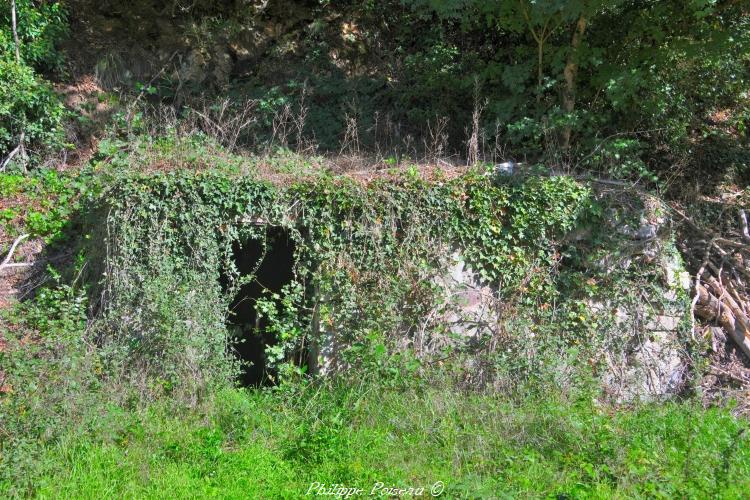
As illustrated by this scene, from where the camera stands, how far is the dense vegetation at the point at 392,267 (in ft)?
17.8

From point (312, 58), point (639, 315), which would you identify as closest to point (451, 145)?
point (312, 58)

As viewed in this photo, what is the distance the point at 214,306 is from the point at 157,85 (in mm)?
5968

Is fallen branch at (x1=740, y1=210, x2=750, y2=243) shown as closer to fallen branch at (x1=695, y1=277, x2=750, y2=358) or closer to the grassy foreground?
fallen branch at (x1=695, y1=277, x2=750, y2=358)

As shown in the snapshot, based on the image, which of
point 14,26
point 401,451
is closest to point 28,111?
point 14,26

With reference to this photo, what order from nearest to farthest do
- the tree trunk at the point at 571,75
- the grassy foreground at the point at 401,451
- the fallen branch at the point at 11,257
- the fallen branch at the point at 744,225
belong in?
1. the grassy foreground at the point at 401,451
2. the fallen branch at the point at 11,257
3. the fallen branch at the point at 744,225
4. the tree trunk at the point at 571,75

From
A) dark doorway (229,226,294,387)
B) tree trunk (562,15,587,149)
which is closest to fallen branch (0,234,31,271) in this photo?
dark doorway (229,226,294,387)

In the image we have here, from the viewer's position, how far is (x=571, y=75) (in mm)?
9344

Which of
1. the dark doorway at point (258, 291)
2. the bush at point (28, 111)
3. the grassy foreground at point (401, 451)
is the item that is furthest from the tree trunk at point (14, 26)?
the grassy foreground at point (401, 451)

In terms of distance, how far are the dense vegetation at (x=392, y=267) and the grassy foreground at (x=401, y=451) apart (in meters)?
0.03

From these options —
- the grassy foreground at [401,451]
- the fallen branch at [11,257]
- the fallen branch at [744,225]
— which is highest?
the fallen branch at [744,225]

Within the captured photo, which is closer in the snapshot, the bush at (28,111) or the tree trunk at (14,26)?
the bush at (28,111)

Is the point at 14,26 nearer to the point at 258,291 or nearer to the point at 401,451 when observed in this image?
the point at 258,291

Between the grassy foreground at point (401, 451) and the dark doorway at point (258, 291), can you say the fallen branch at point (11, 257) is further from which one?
the grassy foreground at point (401, 451)

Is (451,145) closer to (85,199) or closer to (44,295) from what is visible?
(85,199)
